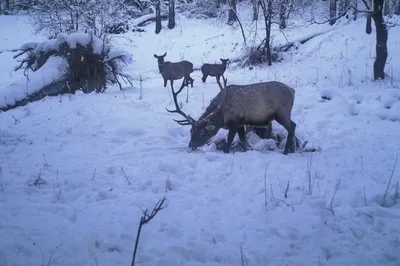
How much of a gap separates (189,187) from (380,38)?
873 cm

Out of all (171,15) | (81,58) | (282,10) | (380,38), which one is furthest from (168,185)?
(171,15)

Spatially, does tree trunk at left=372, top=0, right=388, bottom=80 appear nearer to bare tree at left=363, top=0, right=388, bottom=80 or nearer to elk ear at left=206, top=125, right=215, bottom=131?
bare tree at left=363, top=0, right=388, bottom=80

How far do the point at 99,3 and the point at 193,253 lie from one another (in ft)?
65.0

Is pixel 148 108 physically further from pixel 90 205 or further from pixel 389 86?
pixel 389 86

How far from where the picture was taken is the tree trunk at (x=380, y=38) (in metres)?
10.0

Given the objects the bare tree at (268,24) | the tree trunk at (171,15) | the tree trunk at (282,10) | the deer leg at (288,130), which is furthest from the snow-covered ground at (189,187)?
the tree trunk at (171,15)

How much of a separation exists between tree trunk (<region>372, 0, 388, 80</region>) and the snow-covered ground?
1240 millimetres

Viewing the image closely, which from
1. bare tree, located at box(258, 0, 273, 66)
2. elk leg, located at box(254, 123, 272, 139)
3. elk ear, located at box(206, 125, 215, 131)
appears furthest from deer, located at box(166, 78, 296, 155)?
bare tree, located at box(258, 0, 273, 66)

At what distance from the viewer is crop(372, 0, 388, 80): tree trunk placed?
10.0m

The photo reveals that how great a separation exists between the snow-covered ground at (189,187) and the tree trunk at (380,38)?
1.24m

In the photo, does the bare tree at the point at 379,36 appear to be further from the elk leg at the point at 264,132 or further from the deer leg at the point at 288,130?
the deer leg at the point at 288,130

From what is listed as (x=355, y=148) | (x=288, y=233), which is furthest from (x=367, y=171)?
(x=288, y=233)

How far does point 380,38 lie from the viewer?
1045cm

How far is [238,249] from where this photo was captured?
3266 millimetres
